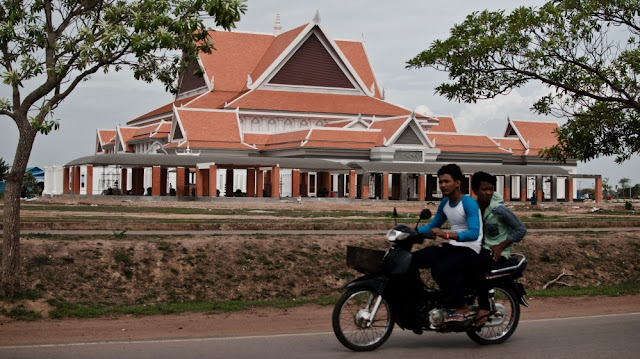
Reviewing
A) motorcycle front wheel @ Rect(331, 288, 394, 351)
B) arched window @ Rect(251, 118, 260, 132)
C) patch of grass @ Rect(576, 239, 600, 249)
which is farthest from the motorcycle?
arched window @ Rect(251, 118, 260, 132)

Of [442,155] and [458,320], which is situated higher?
[442,155]

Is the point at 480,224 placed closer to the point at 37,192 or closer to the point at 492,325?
the point at 492,325

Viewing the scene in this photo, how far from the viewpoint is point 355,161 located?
66.6 metres

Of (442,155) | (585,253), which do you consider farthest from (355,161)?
(585,253)

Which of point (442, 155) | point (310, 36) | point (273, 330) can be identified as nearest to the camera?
point (273, 330)

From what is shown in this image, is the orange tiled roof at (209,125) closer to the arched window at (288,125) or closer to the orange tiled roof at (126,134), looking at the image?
the arched window at (288,125)

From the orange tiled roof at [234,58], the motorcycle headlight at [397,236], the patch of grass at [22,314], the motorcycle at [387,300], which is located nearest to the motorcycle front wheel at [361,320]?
the motorcycle at [387,300]

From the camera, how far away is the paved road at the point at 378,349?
8570 mm

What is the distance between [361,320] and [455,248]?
1275 millimetres

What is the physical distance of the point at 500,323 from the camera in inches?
379

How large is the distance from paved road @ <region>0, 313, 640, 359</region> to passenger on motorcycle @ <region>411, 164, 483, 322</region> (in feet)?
1.83

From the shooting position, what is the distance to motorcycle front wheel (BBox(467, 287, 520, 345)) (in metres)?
9.49

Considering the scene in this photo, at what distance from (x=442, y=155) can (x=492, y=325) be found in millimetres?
63303

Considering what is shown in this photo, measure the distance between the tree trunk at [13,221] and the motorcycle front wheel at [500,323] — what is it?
22.1 ft
